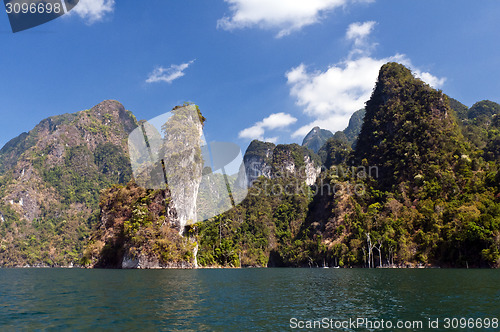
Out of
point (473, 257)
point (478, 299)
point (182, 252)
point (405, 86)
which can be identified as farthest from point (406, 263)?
point (405, 86)

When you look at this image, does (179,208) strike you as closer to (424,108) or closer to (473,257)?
(473,257)

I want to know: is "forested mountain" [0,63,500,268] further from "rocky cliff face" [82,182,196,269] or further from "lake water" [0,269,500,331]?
"lake water" [0,269,500,331]

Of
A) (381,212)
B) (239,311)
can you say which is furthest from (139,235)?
(381,212)

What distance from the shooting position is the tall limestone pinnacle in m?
119

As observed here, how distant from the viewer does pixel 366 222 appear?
113 meters

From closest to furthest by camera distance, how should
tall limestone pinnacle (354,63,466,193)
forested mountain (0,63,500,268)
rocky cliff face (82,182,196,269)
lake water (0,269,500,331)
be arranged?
lake water (0,269,500,331), forested mountain (0,63,500,268), rocky cliff face (82,182,196,269), tall limestone pinnacle (354,63,466,193)

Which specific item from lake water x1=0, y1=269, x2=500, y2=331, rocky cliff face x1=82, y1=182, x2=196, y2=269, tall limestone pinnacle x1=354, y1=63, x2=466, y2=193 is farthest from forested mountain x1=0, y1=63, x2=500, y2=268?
lake water x1=0, y1=269, x2=500, y2=331

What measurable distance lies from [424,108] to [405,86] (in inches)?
682

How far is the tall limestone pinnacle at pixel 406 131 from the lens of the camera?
119 m

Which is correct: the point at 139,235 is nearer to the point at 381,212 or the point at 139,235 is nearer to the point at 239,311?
the point at 239,311

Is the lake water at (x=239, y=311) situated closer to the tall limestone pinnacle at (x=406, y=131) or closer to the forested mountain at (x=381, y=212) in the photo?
the forested mountain at (x=381, y=212)

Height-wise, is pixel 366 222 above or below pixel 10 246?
above

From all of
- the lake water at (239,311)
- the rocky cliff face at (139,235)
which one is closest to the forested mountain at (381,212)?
the rocky cliff face at (139,235)

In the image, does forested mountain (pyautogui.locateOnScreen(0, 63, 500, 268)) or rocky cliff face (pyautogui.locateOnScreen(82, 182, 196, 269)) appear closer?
forested mountain (pyautogui.locateOnScreen(0, 63, 500, 268))
